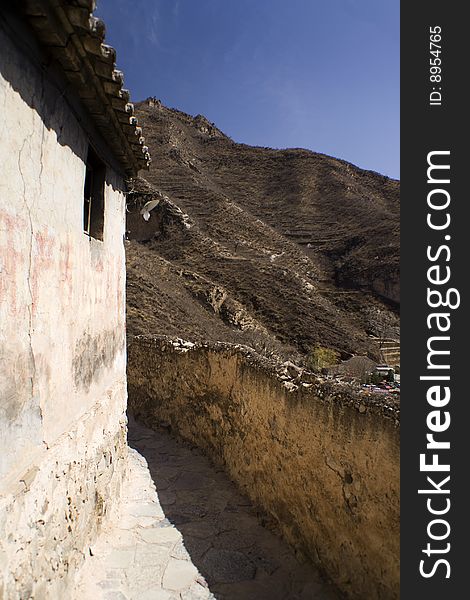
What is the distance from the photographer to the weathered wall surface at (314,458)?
3.16 m

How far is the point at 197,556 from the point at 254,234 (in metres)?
30.4

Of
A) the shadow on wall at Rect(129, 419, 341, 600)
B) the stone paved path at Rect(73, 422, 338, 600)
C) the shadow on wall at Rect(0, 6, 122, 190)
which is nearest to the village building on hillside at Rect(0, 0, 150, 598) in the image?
the shadow on wall at Rect(0, 6, 122, 190)

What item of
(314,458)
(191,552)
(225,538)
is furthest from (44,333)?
(225,538)

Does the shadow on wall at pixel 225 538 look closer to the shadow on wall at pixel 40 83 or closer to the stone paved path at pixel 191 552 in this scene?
the stone paved path at pixel 191 552

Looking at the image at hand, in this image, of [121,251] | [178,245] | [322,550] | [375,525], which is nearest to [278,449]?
[322,550]

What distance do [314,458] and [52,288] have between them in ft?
9.18

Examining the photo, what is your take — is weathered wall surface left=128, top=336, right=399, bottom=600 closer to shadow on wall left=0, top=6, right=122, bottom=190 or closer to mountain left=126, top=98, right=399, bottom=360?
shadow on wall left=0, top=6, right=122, bottom=190

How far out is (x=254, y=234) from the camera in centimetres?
3384

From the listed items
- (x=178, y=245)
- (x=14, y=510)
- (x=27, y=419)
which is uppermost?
(x=178, y=245)

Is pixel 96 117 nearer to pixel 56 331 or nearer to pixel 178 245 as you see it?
pixel 56 331

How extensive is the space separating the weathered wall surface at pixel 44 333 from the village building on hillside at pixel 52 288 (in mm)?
11

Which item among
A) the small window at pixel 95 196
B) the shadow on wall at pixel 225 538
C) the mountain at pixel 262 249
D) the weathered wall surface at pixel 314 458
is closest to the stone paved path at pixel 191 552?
the shadow on wall at pixel 225 538

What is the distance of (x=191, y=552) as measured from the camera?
183 inches

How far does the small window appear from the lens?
483cm
